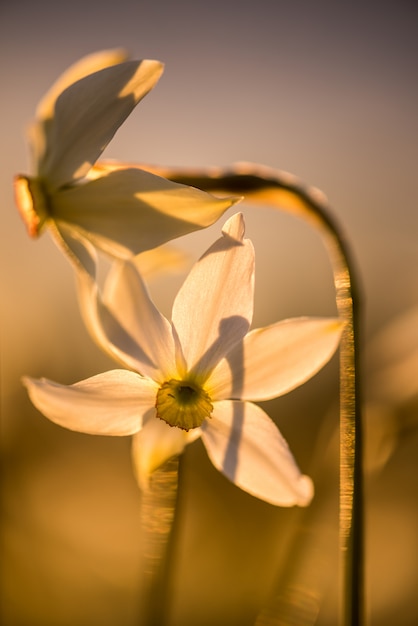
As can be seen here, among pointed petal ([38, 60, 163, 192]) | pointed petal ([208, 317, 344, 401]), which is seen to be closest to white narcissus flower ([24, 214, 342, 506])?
pointed petal ([208, 317, 344, 401])

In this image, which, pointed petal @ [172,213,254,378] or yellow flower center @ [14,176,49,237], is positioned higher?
yellow flower center @ [14,176,49,237]

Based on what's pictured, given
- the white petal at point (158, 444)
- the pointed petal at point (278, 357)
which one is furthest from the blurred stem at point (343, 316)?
the white petal at point (158, 444)

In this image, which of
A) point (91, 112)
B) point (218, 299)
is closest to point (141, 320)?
point (218, 299)

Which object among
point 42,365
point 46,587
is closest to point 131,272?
point 46,587

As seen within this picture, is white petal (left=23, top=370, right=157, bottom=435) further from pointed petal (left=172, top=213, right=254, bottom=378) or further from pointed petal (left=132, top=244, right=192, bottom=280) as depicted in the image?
pointed petal (left=132, top=244, right=192, bottom=280)

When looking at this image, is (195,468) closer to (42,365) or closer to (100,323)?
(42,365)
